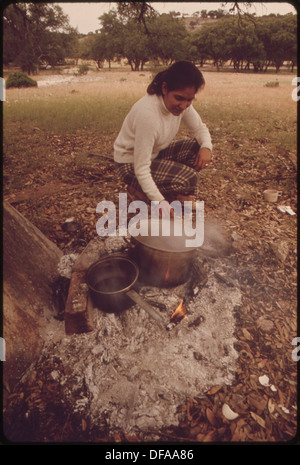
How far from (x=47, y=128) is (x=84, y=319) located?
7624mm

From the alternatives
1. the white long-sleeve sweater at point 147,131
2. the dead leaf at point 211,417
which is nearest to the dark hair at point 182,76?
the white long-sleeve sweater at point 147,131

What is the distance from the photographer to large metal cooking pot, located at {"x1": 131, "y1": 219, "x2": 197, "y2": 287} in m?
2.38

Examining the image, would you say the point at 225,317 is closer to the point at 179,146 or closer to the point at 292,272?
the point at 292,272

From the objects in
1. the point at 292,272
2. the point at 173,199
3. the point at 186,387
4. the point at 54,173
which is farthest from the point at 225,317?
the point at 54,173

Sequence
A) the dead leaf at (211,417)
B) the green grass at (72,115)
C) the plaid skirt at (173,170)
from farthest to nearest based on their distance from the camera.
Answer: the green grass at (72,115) → the plaid skirt at (173,170) → the dead leaf at (211,417)

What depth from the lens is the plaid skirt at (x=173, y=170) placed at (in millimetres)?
3139

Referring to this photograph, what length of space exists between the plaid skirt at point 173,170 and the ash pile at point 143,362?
1.35 meters

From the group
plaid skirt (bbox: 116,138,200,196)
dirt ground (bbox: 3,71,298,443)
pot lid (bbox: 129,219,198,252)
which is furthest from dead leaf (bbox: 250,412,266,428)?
plaid skirt (bbox: 116,138,200,196)

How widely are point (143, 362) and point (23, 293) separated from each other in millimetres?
1234

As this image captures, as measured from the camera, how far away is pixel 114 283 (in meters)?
2.75

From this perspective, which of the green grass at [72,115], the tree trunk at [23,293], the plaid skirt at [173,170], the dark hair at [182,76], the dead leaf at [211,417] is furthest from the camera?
the green grass at [72,115]

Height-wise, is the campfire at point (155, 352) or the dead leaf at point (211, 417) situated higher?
the campfire at point (155, 352)

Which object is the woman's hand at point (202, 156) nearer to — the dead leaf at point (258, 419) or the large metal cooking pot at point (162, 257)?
the large metal cooking pot at point (162, 257)

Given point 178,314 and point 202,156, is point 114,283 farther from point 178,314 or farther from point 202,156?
point 202,156
